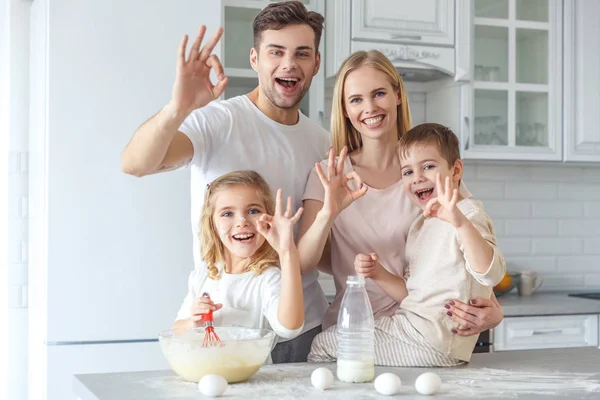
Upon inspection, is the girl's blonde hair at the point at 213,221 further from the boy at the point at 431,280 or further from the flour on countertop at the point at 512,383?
the flour on countertop at the point at 512,383

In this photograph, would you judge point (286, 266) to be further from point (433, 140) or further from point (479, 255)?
point (433, 140)

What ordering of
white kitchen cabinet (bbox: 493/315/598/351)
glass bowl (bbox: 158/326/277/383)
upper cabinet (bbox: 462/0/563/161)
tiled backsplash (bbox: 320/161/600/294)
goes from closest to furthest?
1. glass bowl (bbox: 158/326/277/383)
2. white kitchen cabinet (bbox: 493/315/598/351)
3. upper cabinet (bbox: 462/0/563/161)
4. tiled backsplash (bbox: 320/161/600/294)

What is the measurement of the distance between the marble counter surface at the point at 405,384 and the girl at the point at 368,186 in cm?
32

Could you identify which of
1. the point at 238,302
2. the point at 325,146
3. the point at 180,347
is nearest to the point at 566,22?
the point at 325,146

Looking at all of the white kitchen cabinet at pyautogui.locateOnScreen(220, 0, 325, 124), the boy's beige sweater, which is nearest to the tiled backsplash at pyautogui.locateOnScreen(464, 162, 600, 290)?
the white kitchen cabinet at pyautogui.locateOnScreen(220, 0, 325, 124)

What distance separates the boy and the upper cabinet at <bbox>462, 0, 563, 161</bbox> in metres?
1.76

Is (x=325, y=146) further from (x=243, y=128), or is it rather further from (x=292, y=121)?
(x=243, y=128)

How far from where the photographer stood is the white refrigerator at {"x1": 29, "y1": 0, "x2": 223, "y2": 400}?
9.16 ft

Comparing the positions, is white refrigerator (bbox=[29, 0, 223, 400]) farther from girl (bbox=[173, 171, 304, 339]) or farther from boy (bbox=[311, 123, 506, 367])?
boy (bbox=[311, 123, 506, 367])

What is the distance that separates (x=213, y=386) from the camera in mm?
1540

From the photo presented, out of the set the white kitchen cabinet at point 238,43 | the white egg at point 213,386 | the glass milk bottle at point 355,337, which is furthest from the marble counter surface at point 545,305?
the white egg at point 213,386

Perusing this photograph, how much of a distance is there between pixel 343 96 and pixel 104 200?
104cm

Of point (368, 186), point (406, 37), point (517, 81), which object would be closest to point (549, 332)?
point (517, 81)

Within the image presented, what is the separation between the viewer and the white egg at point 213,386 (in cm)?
154
